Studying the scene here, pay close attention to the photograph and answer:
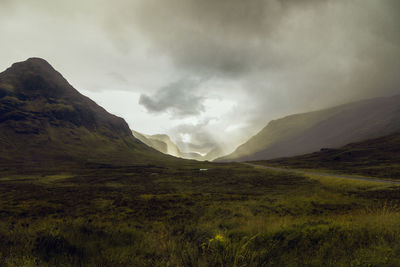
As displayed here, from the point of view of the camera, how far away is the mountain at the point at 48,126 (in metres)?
113

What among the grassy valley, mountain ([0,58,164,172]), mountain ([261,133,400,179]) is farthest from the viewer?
mountain ([0,58,164,172])

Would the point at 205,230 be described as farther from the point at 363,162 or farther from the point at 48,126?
the point at 48,126

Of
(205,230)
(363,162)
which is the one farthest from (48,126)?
(363,162)

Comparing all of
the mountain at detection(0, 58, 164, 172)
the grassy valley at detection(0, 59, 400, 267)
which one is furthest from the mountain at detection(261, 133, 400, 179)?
the mountain at detection(0, 58, 164, 172)

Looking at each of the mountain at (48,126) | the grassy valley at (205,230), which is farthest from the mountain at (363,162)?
the mountain at (48,126)

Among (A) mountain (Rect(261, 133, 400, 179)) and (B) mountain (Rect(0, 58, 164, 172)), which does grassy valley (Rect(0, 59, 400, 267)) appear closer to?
(A) mountain (Rect(261, 133, 400, 179))

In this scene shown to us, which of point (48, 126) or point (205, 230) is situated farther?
point (48, 126)

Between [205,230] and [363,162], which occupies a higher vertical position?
[205,230]

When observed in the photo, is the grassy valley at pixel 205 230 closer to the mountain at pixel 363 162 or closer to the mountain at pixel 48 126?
the mountain at pixel 363 162

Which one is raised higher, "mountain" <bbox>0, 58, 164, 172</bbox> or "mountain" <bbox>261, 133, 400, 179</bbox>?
"mountain" <bbox>0, 58, 164, 172</bbox>

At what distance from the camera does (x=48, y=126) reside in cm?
15000

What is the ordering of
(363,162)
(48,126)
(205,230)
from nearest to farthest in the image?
(205,230) → (363,162) → (48,126)

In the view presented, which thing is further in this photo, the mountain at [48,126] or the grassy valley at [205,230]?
the mountain at [48,126]

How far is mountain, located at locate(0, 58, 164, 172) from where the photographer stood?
11281 centimetres
